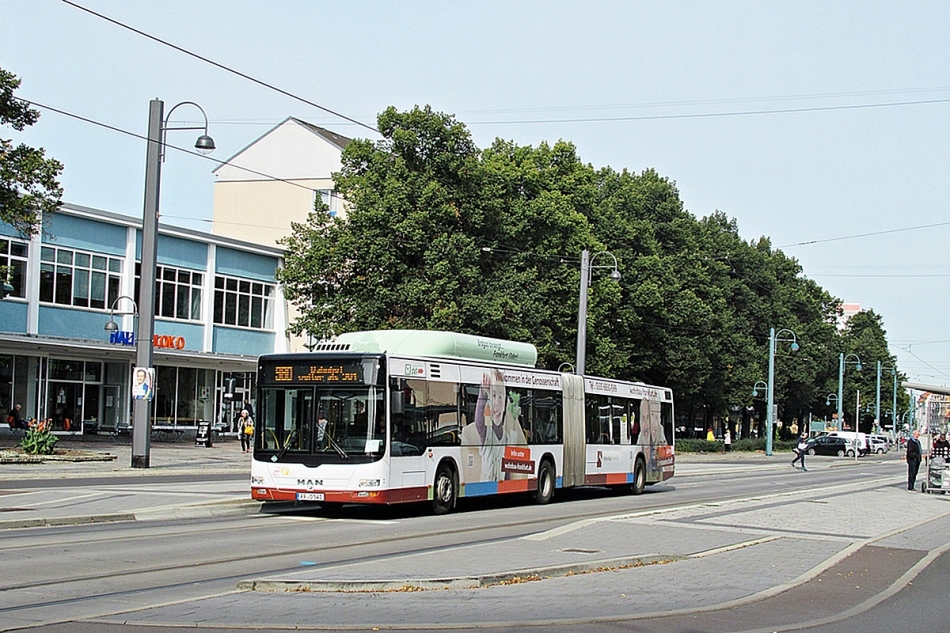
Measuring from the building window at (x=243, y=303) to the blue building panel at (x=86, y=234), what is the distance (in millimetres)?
6452

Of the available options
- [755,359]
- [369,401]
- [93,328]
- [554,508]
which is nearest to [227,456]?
[93,328]

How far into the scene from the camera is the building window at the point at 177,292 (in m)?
50.5

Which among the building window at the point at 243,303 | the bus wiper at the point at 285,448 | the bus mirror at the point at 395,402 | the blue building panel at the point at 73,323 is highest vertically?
the building window at the point at 243,303

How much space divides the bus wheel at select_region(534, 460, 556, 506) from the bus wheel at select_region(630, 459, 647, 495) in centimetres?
470

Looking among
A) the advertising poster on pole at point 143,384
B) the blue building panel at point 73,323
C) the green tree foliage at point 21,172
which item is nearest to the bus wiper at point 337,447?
the advertising poster on pole at point 143,384

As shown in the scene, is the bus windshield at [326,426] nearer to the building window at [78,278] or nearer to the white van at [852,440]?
the building window at [78,278]

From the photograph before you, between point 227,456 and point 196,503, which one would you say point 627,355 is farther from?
point 196,503

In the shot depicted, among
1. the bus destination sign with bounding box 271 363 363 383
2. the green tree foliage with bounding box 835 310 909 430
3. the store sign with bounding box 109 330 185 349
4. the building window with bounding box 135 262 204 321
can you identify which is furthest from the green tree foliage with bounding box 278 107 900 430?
the green tree foliage with bounding box 835 310 909 430

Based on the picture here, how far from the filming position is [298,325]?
4569cm

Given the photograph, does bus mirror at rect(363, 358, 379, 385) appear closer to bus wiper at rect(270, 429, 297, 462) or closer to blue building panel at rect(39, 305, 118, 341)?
bus wiper at rect(270, 429, 297, 462)

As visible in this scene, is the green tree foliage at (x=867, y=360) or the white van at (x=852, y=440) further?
the green tree foliage at (x=867, y=360)

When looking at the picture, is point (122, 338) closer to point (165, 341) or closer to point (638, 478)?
point (165, 341)

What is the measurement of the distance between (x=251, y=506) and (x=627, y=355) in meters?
37.2

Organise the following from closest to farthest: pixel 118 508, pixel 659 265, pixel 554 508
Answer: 1. pixel 118 508
2. pixel 554 508
3. pixel 659 265
